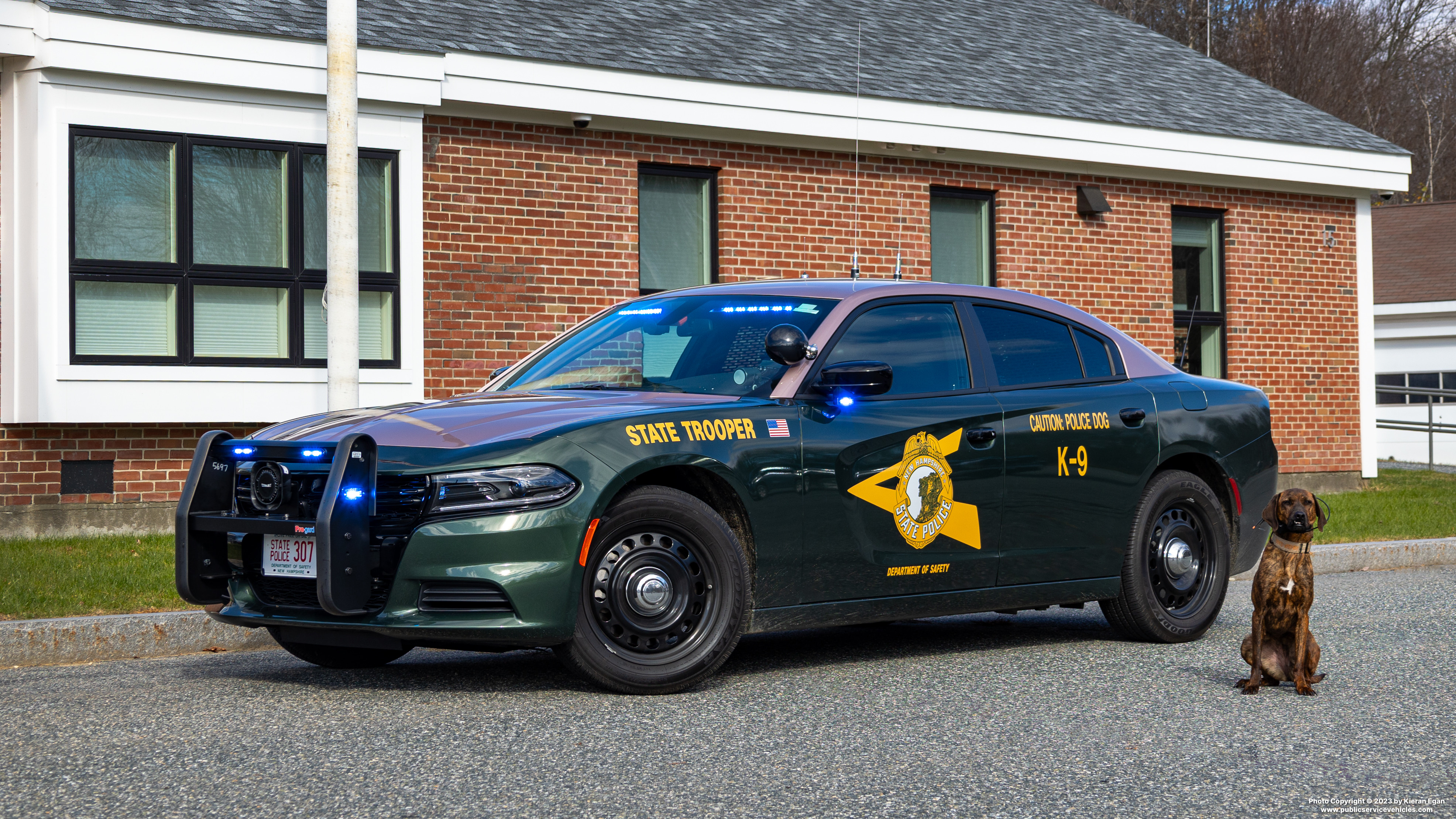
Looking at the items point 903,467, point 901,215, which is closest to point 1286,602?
point 903,467

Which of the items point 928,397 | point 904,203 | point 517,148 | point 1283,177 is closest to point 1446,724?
point 928,397

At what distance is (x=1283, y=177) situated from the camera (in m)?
16.7

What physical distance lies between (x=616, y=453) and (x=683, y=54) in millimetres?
8927

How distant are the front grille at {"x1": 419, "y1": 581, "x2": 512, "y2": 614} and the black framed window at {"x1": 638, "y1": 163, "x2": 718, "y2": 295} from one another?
27.5 feet

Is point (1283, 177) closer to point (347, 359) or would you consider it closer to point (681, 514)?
point (347, 359)

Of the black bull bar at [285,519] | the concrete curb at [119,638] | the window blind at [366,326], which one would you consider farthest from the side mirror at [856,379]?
the window blind at [366,326]

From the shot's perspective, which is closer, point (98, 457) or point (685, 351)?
point (685, 351)

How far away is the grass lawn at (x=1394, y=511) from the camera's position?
11891mm

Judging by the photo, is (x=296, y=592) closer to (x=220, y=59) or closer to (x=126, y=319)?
(x=126, y=319)

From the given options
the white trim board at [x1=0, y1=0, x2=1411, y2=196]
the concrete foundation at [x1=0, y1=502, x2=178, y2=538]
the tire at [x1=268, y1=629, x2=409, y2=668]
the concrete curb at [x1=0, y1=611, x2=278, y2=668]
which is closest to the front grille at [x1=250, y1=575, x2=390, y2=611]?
the tire at [x1=268, y1=629, x2=409, y2=668]

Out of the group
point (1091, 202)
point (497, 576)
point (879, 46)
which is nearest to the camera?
point (497, 576)

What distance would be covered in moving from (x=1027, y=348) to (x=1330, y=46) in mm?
40347

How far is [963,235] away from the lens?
1549 cm

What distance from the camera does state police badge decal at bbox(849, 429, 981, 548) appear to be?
6.16 metres
